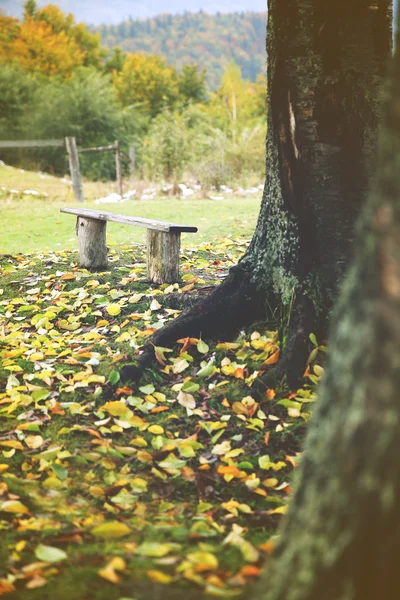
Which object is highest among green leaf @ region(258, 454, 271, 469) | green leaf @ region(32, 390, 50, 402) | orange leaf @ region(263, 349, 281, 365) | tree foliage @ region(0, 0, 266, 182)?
tree foliage @ region(0, 0, 266, 182)

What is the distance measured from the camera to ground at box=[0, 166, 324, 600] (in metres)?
2.07

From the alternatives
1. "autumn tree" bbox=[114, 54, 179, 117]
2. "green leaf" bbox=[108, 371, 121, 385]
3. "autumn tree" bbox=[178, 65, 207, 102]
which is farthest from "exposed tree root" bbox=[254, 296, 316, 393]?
"autumn tree" bbox=[178, 65, 207, 102]

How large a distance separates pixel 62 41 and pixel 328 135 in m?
45.5

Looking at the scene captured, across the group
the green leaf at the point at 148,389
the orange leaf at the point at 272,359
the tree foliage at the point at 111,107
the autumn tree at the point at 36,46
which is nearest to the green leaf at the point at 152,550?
the green leaf at the point at 148,389

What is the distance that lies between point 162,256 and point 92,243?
109 centimetres

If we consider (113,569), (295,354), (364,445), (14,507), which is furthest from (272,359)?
(364,445)

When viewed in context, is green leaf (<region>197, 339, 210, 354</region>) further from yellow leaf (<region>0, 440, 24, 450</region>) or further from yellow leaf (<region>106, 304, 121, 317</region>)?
yellow leaf (<region>0, 440, 24, 450</region>)

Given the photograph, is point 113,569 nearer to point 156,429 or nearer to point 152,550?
point 152,550

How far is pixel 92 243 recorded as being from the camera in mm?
6070

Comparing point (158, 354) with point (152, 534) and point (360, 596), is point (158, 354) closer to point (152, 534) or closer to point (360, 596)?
point (152, 534)

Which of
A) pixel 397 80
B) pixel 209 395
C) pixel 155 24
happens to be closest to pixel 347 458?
pixel 397 80

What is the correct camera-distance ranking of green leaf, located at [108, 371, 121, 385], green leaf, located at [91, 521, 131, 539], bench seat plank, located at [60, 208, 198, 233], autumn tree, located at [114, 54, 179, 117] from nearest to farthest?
green leaf, located at [91, 521, 131, 539] → green leaf, located at [108, 371, 121, 385] → bench seat plank, located at [60, 208, 198, 233] → autumn tree, located at [114, 54, 179, 117]

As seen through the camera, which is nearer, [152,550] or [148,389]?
[152,550]

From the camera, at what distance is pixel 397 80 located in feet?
4.55
